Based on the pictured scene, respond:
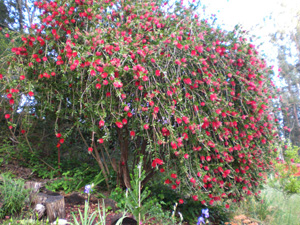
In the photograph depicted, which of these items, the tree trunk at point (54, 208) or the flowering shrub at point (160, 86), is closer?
the tree trunk at point (54, 208)

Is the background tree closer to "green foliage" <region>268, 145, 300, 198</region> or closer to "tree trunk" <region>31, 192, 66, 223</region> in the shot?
"green foliage" <region>268, 145, 300, 198</region>

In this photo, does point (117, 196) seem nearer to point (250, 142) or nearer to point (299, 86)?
point (250, 142)

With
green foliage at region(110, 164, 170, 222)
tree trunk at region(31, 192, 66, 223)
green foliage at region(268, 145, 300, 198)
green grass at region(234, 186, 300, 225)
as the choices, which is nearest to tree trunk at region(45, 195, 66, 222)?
tree trunk at region(31, 192, 66, 223)

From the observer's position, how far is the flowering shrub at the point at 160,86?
2295mm

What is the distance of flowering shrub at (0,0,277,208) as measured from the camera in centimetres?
229

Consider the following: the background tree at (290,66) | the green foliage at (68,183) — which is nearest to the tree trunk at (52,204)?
the green foliage at (68,183)

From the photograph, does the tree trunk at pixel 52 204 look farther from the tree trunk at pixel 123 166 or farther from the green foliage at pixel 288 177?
the green foliage at pixel 288 177

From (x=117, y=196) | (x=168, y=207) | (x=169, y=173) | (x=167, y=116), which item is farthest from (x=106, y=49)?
(x=168, y=207)

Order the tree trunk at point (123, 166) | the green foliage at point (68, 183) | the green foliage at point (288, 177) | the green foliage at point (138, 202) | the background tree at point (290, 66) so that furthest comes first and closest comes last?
the background tree at point (290, 66) → the green foliage at point (288, 177) → the tree trunk at point (123, 166) → the green foliage at point (68, 183) → the green foliage at point (138, 202)

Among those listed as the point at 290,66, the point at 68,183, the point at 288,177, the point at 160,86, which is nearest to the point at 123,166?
the point at 68,183

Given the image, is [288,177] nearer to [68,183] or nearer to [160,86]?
[160,86]

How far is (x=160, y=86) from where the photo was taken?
8.20ft

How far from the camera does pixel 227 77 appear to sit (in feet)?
9.28

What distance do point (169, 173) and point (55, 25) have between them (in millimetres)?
2093
